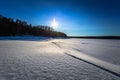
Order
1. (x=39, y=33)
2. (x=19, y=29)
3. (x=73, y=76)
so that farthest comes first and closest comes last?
(x=39, y=33) → (x=19, y=29) → (x=73, y=76)

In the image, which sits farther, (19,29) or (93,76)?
(19,29)

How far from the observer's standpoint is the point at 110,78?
347cm

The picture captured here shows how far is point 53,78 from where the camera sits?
3.38 meters

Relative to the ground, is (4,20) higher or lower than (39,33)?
higher

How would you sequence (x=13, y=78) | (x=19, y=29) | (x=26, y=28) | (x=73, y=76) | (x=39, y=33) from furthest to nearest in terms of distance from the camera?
1. (x=39, y=33)
2. (x=26, y=28)
3. (x=19, y=29)
4. (x=73, y=76)
5. (x=13, y=78)

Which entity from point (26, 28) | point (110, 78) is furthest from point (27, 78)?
point (26, 28)

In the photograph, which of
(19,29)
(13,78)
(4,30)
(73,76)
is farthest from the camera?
(19,29)

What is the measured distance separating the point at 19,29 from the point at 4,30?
21.1ft

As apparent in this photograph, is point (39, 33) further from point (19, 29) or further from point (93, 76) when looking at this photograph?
point (93, 76)

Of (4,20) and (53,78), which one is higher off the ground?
(4,20)

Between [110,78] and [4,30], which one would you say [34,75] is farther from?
[4,30]

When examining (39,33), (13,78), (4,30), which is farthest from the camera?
(39,33)

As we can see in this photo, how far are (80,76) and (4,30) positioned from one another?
45181mm

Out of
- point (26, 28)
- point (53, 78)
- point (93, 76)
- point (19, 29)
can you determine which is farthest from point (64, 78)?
point (26, 28)
